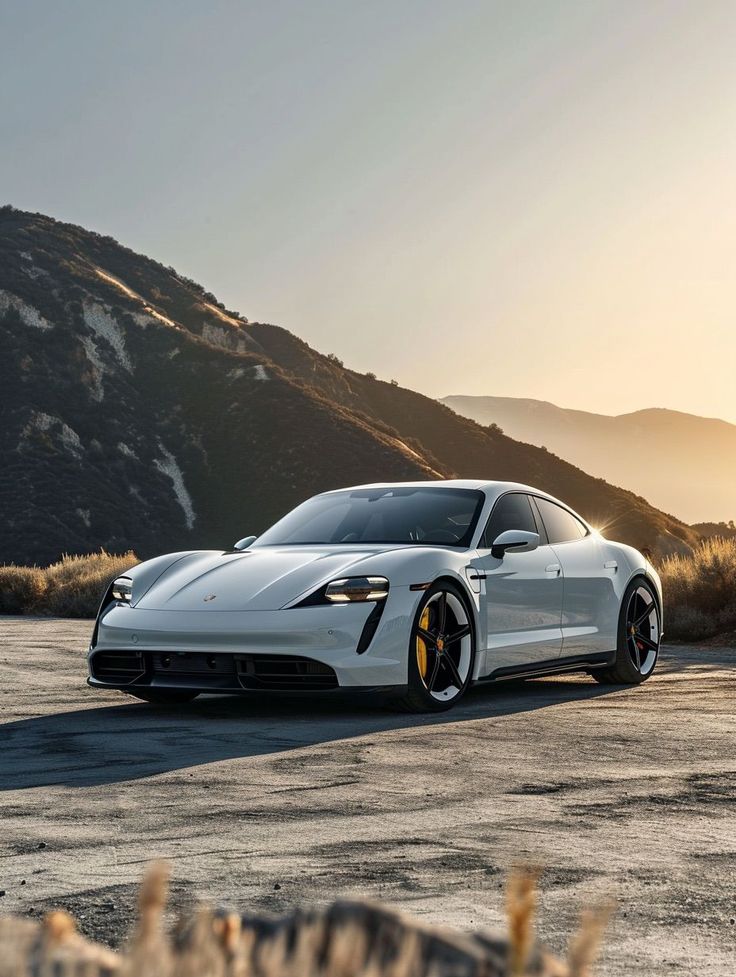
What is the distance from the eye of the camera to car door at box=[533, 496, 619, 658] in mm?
10828

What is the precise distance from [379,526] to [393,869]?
581cm

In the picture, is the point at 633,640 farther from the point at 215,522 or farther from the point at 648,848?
the point at 215,522

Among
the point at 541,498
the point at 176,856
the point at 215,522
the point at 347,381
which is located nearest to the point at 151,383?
the point at 215,522

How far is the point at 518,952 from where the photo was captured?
3.81 ft

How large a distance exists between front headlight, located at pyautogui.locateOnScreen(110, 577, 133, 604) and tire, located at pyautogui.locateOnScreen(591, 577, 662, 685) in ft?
13.6

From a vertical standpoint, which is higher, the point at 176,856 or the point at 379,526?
the point at 379,526

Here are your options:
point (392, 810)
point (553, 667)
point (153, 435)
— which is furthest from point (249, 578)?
point (153, 435)

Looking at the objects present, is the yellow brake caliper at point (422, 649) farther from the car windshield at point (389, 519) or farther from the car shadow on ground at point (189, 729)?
the car windshield at point (389, 519)

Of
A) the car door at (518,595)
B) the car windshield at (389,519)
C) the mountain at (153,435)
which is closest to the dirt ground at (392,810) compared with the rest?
the car door at (518,595)

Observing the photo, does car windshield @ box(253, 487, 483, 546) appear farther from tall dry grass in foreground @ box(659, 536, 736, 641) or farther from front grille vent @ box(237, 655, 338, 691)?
tall dry grass in foreground @ box(659, 536, 736, 641)

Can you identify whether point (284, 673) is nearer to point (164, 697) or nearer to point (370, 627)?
point (370, 627)

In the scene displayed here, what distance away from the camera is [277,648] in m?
8.75

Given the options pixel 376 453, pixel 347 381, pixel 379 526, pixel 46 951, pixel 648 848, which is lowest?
pixel 648 848

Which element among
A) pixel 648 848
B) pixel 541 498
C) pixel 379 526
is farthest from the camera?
pixel 541 498
